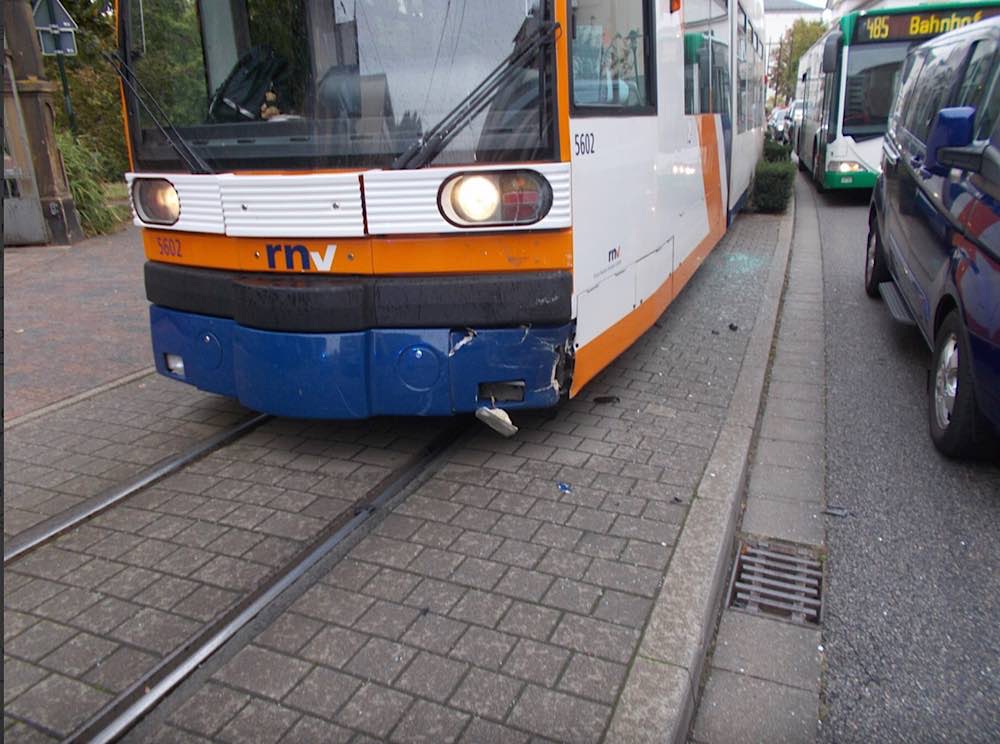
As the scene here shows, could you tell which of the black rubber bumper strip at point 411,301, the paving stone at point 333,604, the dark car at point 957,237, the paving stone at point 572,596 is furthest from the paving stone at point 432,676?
the dark car at point 957,237

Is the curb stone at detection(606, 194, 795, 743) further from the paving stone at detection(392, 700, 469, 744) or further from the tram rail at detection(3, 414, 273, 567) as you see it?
the tram rail at detection(3, 414, 273, 567)

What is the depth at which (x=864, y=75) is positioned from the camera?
1373cm

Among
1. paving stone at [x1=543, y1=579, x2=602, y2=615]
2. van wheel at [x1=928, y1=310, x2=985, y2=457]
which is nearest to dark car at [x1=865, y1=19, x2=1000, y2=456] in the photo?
van wheel at [x1=928, y1=310, x2=985, y2=457]

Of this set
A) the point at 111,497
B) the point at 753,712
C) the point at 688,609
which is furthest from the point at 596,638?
the point at 111,497

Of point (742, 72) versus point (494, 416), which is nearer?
point (494, 416)

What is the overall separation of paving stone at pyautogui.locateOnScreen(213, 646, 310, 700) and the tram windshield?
2.19 metres

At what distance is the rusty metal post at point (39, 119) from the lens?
11.0 m

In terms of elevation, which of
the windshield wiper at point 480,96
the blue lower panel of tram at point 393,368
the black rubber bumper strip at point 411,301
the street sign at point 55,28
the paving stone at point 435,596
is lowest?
the paving stone at point 435,596

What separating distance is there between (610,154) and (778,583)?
2309 mm

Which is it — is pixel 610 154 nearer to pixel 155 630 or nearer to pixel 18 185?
pixel 155 630

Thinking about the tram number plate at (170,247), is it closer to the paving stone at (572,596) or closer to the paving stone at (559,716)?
the paving stone at (572,596)

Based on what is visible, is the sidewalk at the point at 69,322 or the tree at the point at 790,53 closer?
the sidewalk at the point at 69,322

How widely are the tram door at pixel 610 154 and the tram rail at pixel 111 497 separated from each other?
2.12m

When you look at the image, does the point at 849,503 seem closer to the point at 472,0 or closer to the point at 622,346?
the point at 622,346
